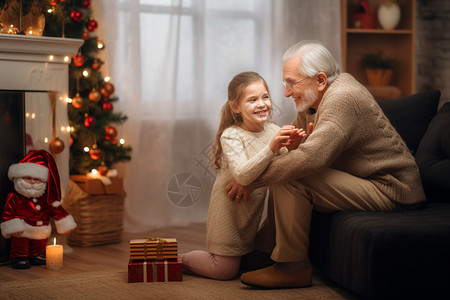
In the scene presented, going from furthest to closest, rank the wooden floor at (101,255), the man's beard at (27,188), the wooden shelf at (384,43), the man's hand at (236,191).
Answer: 1. the wooden shelf at (384,43)
2. the man's beard at (27,188)
3. the wooden floor at (101,255)
4. the man's hand at (236,191)

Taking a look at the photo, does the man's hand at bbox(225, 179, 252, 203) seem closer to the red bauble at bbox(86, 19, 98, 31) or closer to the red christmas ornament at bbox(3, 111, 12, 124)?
the red christmas ornament at bbox(3, 111, 12, 124)

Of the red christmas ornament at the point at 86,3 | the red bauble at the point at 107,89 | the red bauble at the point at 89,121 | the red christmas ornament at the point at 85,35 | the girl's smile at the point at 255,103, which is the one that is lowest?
the red bauble at the point at 89,121

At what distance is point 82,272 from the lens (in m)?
2.76

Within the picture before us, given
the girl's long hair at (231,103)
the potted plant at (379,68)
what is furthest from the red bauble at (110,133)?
the potted plant at (379,68)

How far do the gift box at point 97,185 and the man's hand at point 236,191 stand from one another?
1082 millimetres

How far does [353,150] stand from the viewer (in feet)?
7.67

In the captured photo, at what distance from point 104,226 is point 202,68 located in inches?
49.2

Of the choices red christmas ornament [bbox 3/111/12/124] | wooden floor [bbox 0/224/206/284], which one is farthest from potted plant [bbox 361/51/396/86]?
red christmas ornament [bbox 3/111/12/124]

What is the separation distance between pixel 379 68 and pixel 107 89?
199 cm

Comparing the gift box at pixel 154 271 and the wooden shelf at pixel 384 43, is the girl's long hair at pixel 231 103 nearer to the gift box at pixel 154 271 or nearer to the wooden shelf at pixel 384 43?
the gift box at pixel 154 271

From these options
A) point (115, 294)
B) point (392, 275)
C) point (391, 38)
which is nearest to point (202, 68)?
point (391, 38)

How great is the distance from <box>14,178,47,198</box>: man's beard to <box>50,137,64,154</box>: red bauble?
36cm

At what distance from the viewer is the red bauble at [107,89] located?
3.61 meters

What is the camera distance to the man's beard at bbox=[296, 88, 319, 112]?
2.46m
